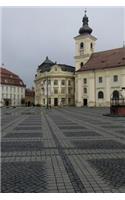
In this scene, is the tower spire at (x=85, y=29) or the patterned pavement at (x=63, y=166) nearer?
the patterned pavement at (x=63, y=166)

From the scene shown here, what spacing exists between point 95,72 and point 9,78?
3922 centimetres

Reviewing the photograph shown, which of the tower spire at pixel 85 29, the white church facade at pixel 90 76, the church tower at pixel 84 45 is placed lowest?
the white church facade at pixel 90 76

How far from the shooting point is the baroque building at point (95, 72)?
71.6 m

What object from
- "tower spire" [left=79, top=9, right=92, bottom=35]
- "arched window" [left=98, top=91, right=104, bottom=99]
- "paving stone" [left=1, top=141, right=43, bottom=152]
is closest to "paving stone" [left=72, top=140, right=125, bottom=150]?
"paving stone" [left=1, top=141, right=43, bottom=152]

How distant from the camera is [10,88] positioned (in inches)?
4104

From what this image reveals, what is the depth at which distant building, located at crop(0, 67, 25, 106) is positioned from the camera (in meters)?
101

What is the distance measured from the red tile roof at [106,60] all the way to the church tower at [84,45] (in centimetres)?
194

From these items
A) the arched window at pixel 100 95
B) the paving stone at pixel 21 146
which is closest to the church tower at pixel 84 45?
the arched window at pixel 100 95

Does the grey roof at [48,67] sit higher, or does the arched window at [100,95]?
the grey roof at [48,67]

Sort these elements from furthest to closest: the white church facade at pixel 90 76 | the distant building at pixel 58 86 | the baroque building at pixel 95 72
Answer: the distant building at pixel 58 86 → the white church facade at pixel 90 76 → the baroque building at pixel 95 72

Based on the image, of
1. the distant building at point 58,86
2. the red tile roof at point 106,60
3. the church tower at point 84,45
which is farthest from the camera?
the distant building at point 58,86

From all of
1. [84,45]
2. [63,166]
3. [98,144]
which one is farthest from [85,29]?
[63,166]

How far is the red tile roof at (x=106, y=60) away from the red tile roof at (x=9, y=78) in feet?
109

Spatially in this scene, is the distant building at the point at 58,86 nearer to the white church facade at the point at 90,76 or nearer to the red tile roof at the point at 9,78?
the white church facade at the point at 90,76
